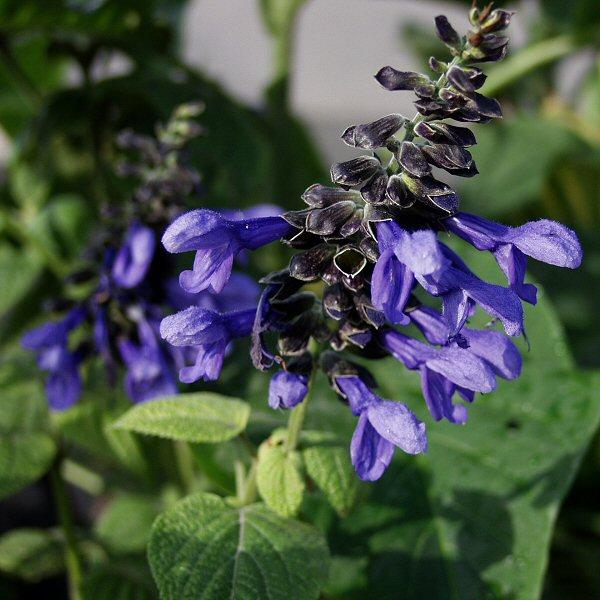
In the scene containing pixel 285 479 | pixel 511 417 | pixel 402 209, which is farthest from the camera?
pixel 511 417

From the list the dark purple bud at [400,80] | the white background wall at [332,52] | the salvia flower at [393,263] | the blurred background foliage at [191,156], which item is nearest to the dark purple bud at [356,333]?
the salvia flower at [393,263]

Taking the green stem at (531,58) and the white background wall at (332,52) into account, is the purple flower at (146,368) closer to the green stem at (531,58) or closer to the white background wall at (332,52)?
the green stem at (531,58)

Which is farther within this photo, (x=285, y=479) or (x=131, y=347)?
(x=131, y=347)

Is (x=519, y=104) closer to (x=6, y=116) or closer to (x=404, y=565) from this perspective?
(x=6, y=116)

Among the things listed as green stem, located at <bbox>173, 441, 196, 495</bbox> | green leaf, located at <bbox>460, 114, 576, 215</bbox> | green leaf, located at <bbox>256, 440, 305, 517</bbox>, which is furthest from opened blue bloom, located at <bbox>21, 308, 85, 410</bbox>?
green leaf, located at <bbox>460, 114, 576, 215</bbox>

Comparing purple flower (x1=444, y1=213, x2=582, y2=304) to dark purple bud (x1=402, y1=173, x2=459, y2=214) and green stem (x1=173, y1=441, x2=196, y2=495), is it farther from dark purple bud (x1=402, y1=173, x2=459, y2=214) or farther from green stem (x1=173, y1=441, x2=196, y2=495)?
green stem (x1=173, y1=441, x2=196, y2=495)

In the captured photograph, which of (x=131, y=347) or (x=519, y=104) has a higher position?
(x=131, y=347)

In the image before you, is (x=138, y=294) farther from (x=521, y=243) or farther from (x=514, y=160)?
(x=514, y=160)

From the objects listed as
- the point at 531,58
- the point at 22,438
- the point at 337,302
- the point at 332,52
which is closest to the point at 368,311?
the point at 337,302

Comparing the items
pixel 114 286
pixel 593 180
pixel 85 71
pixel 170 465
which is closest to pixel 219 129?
pixel 85 71
